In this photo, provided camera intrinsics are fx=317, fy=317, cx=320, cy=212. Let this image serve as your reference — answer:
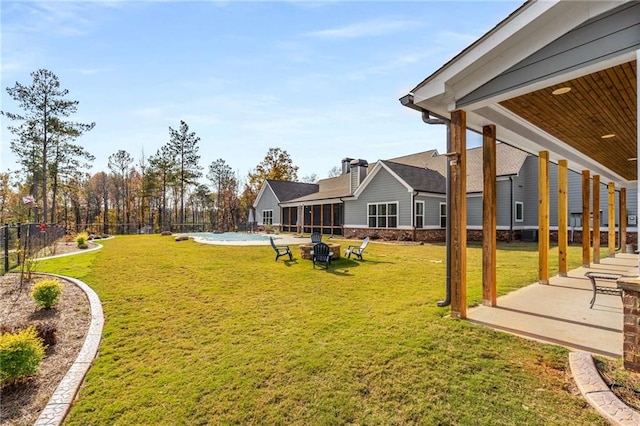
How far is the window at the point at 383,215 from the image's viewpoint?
1862cm

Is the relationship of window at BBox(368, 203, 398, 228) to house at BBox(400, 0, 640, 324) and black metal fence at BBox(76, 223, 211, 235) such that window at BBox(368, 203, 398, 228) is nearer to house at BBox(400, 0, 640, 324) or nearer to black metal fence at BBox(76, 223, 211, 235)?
house at BBox(400, 0, 640, 324)

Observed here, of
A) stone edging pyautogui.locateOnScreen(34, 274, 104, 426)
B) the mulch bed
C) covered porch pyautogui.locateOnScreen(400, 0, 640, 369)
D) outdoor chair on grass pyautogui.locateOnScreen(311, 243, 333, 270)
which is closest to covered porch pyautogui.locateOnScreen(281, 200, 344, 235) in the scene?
outdoor chair on grass pyautogui.locateOnScreen(311, 243, 333, 270)

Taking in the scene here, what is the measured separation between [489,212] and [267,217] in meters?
28.1

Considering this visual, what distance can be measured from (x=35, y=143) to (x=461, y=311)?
3129 cm

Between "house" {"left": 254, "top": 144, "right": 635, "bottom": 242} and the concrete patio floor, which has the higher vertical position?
"house" {"left": 254, "top": 144, "right": 635, "bottom": 242}

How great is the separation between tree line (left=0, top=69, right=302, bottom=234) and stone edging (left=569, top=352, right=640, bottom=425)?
2297 centimetres

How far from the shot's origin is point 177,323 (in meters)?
4.70

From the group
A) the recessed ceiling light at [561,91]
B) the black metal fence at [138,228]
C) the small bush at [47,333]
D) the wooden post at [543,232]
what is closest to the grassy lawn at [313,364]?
the small bush at [47,333]

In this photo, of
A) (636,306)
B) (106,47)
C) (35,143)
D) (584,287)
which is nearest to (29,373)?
(636,306)

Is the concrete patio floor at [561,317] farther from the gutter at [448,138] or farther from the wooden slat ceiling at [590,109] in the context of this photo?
the wooden slat ceiling at [590,109]

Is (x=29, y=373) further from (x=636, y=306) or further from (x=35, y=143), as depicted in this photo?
(x=35, y=143)

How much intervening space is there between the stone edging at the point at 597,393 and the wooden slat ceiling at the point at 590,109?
3.21 meters

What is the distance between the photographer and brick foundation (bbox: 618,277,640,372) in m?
2.99

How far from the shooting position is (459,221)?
4637 millimetres
